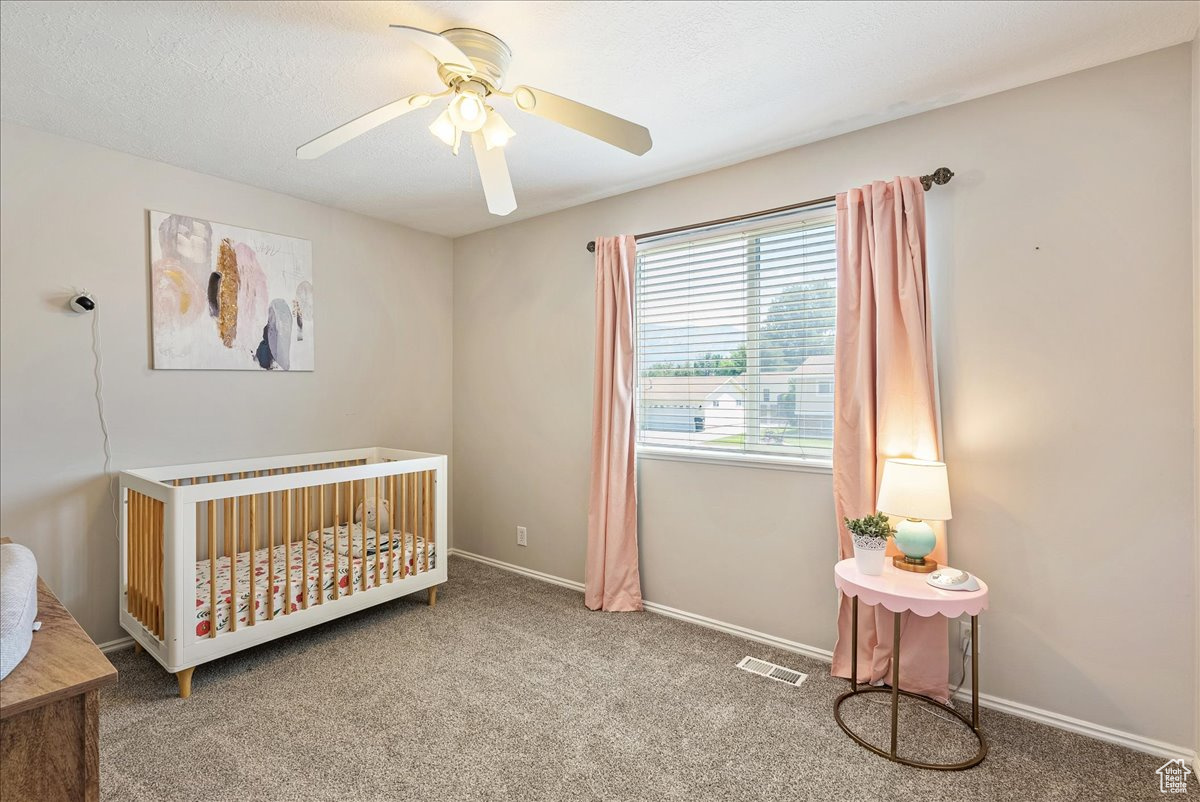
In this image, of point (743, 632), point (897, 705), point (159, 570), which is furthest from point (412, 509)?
point (897, 705)

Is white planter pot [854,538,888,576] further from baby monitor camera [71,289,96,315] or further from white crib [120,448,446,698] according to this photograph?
baby monitor camera [71,289,96,315]

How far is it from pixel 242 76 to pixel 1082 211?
3.02m

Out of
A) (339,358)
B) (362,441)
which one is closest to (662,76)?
(339,358)

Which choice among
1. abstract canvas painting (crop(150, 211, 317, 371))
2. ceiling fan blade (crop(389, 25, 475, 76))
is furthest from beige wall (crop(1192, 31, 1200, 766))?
abstract canvas painting (crop(150, 211, 317, 371))

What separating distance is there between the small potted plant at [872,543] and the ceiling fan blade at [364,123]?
6.75ft

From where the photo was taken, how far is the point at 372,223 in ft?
12.3

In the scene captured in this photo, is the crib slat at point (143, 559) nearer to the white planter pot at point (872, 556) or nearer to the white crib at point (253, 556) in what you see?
the white crib at point (253, 556)

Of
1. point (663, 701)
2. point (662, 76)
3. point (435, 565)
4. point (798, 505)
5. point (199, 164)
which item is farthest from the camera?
point (435, 565)

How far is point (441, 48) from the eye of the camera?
5.07 feet

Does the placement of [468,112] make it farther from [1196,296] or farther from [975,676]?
[975,676]

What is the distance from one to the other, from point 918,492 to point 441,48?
2091 mm

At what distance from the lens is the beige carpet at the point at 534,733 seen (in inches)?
68.9

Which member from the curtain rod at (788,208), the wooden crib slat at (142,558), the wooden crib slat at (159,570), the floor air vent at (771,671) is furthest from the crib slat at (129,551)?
the floor air vent at (771,671)

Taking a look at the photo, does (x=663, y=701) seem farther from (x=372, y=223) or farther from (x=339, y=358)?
(x=372, y=223)
